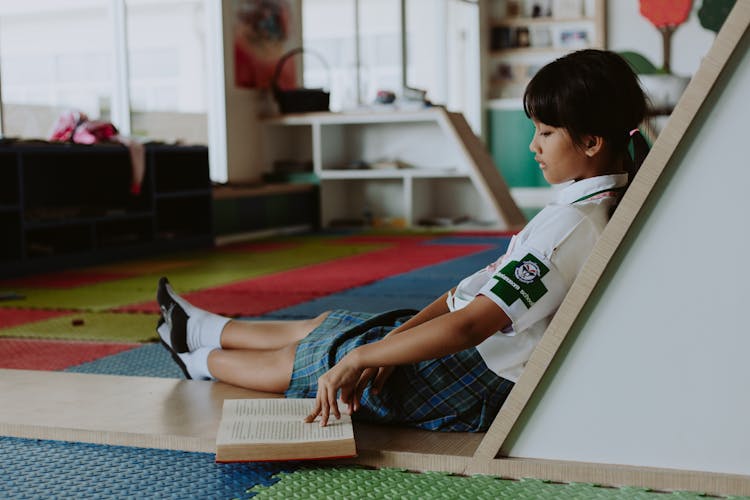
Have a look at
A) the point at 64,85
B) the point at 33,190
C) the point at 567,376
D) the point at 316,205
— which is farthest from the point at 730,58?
the point at 316,205

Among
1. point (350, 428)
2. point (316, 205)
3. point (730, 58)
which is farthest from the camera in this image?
point (316, 205)

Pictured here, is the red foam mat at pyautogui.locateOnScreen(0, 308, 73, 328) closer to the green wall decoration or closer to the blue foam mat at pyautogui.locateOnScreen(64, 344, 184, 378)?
the blue foam mat at pyautogui.locateOnScreen(64, 344, 184, 378)

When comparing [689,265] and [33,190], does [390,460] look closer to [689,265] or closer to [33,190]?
[689,265]

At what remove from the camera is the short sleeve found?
1564 mm

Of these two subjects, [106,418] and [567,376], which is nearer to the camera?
[567,376]

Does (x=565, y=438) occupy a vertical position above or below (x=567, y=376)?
below

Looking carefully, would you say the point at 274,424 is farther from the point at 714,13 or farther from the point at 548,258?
the point at 714,13

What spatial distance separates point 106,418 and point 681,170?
1162 millimetres

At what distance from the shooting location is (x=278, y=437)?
1.62m

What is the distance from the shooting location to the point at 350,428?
166 centimetres

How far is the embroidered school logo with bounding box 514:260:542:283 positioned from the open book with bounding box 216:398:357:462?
0.38m

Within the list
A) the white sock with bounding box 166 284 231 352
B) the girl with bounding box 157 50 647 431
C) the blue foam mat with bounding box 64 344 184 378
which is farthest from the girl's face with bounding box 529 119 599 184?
the blue foam mat with bounding box 64 344 184 378

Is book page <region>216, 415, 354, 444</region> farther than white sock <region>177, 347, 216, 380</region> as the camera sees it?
No

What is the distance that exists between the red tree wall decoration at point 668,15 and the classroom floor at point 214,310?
330cm
